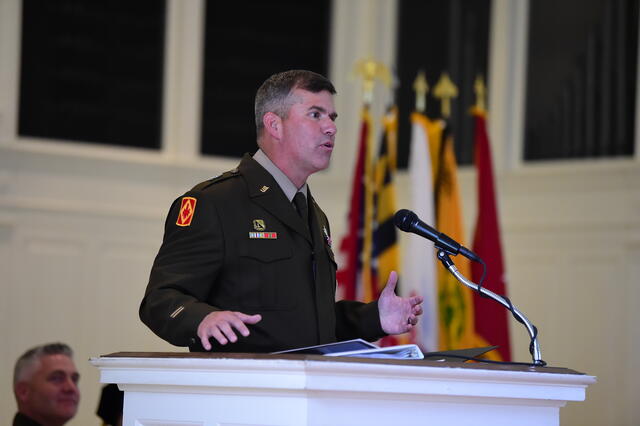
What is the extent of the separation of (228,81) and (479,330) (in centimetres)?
247

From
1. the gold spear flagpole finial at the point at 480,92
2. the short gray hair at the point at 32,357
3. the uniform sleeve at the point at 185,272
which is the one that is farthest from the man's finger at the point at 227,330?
the gold spear flagpole finial at the point at 480,92

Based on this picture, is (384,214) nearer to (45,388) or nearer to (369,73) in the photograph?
(369,73)

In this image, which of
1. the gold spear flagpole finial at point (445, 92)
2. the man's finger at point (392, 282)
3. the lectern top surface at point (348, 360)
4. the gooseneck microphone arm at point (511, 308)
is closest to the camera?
the lectern top surface at point (348, 360)

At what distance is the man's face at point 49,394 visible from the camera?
4508 mm

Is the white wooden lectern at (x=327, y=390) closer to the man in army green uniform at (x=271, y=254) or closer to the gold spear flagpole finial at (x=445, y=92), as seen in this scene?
the man in army green uniform at (x=271, y=254)

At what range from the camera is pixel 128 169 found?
7.00 m

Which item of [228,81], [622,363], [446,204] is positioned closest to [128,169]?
[228,81]

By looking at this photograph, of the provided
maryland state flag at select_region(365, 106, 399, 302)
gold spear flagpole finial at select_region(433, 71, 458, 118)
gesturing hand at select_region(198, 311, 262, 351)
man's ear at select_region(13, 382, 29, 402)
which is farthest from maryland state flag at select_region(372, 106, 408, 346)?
gesturing hand at select_region(198, 311, 262, 351)

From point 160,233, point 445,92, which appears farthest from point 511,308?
point 160,233

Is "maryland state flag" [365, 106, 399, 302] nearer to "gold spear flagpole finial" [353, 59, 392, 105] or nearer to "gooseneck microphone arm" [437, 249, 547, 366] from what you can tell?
"gold spear flagpole finial" [353, 59, 392, 105]

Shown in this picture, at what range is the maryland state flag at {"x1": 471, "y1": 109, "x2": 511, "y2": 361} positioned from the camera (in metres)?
6.05

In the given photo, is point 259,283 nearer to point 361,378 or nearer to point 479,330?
point 361,378

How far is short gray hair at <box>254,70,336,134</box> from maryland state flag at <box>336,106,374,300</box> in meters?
3.29

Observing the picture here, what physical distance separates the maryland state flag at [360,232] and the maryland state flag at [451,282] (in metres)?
0.39
